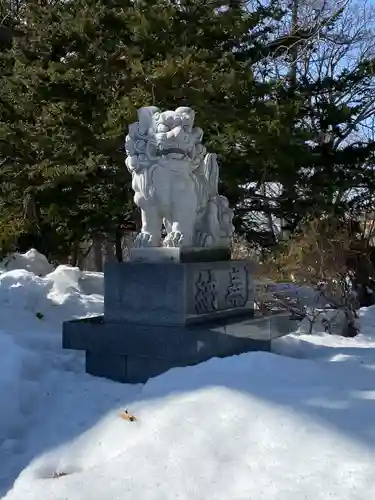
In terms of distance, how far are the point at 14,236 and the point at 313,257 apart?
5722 millimetres

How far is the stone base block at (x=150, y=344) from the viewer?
5.00m

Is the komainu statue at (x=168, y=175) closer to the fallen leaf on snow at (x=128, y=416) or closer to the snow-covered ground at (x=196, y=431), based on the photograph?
the snow-covered ground at (x=196, y=431)

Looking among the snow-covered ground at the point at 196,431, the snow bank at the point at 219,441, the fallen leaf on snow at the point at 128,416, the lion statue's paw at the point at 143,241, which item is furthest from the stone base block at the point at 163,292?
the fallen leaf on snow at the point at 128,416

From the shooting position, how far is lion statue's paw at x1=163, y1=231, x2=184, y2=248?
537 centimetres

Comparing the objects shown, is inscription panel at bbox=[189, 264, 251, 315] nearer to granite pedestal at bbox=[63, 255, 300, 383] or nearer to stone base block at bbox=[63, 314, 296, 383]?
granite pedestal at bbox=[63, 255, 300, 383]

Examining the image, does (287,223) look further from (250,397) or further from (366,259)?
(250,397)

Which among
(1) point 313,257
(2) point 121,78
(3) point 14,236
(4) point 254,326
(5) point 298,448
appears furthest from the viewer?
(3) point 14,236

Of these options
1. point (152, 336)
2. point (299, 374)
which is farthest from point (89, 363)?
point (299, 374)

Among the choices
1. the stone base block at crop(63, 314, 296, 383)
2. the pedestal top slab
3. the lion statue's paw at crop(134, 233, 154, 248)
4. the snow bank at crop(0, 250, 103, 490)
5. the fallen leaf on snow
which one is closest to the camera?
the fallen leaf on snow

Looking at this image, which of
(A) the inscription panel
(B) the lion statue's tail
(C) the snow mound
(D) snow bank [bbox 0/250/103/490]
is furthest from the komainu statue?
(C) the snow mound

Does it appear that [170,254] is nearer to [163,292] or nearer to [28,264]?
[163,292]

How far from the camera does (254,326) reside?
5.57m

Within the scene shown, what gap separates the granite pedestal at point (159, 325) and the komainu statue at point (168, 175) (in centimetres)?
31

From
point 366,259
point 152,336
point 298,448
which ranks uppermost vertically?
point 366,259
